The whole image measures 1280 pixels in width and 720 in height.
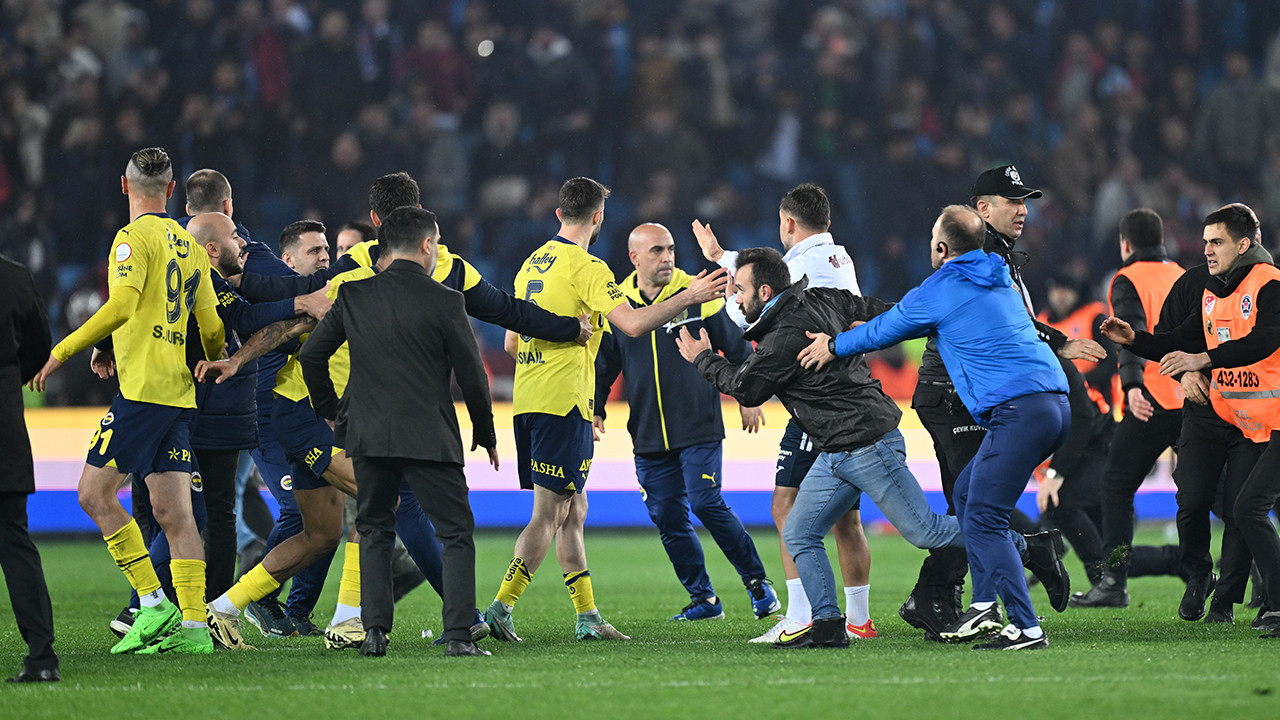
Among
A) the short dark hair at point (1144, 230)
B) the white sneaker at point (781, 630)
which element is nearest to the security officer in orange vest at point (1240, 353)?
the short dark hair at point (1144, 230)

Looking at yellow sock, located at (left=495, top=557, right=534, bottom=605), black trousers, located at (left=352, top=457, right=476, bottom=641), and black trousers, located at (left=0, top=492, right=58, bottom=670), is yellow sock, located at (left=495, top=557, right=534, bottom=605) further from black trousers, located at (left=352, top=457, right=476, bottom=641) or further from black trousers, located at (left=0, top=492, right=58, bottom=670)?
black trousers, located at (left=0, top=492, right=58, bottom=670)

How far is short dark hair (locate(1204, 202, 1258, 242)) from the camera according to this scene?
261 inches

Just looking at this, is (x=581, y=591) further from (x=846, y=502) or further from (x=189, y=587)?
(x=189, y=587)

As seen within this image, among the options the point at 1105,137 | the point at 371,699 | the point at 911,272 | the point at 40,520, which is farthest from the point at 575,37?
the point at 371,699

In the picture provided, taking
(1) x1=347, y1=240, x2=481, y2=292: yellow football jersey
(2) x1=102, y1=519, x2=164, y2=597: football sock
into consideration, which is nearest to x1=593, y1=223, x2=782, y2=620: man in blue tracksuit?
(1) x1=347, y1=240, x2=481, y2=292: yellow football jersey

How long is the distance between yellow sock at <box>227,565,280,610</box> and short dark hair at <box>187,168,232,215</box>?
178cm

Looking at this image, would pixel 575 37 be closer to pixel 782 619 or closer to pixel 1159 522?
pixel 1159 522

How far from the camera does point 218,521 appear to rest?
6.82 metres

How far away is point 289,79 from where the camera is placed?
1658 cm

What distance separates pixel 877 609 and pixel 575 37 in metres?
11.2

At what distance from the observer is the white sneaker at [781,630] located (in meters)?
6.09

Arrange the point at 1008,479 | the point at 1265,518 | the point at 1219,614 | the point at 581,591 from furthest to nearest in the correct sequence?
the point at 1219,614 < the point at 581,591 < the point at 1265,518 < the point at 1008,479

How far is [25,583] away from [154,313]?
148 centimetres

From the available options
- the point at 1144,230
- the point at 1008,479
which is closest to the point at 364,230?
the point at 1008,479
